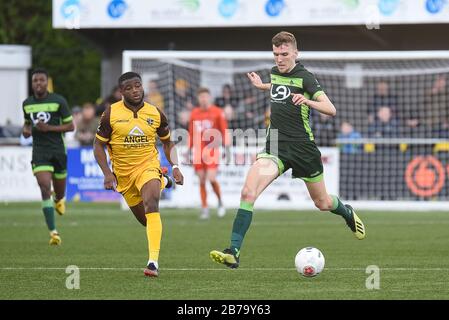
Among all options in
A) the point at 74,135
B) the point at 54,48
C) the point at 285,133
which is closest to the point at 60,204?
the point at 285,133

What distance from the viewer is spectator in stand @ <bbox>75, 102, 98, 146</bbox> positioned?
26375 mm

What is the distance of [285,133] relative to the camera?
11.8m

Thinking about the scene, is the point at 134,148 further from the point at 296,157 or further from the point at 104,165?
the point at 296,157

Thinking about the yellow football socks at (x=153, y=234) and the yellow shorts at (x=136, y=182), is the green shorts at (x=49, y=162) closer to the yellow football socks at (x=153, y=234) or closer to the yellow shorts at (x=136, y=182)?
the yellow shorts at (x=136, y=182)

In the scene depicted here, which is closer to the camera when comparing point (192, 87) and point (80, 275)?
point (80, 275)

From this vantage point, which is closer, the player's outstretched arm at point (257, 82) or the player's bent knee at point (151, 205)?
the player's bent knee at point (151, 205)

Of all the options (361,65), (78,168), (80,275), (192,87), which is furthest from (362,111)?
(80,275)

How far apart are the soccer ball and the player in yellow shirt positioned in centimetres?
149

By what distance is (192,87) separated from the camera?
2541 cm

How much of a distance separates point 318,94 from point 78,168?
1449 cm

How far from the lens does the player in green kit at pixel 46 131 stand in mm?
15641

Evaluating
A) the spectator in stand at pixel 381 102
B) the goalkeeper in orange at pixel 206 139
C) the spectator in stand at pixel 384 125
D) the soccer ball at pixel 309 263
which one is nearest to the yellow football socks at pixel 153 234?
the soccer ball at pixel 309 263

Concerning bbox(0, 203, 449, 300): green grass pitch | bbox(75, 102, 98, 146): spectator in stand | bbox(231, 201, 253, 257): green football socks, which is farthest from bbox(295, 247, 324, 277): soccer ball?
Result: bbox(75, 102, 98, 146): spectator in stand
